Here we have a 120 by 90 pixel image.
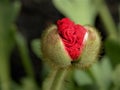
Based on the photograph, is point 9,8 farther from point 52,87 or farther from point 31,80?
point 52,87

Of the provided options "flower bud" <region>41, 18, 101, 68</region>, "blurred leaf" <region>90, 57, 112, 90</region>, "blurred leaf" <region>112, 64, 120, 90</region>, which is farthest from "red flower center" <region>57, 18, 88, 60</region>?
"blurred leaf" <region>90, 57, 112, 90</region>

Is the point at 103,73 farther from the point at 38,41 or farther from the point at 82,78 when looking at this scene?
the point at 38,41

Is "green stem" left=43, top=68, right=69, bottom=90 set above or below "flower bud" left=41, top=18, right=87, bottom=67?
below

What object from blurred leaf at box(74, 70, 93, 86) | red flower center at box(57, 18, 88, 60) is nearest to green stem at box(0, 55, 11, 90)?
blurred leaf at box(74, 70, 93, 86)

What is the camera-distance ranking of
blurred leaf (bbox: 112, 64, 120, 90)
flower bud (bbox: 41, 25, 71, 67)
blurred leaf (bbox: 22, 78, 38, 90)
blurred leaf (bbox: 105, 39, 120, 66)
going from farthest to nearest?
1. blurred leaf (bbox: 22, 78, 38, 90)
2. blurred leaf (bbox: 105, 39, 120, 66)
3. blurred leaf (bbox: 112, 64, 120, 90)
4. flower bud (bbox: 41, 25, 71, 67)

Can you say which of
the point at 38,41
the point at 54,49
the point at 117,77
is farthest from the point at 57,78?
the point at 38,41

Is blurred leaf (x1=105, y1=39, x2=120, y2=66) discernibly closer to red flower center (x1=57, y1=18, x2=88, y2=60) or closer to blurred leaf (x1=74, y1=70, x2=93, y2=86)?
blurred leaf (x1=74, y1=70, x2=93, y2=86)

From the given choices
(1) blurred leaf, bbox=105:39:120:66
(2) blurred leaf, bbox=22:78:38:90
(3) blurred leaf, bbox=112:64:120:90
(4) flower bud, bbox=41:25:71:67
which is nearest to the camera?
(4) flower bud, bbox=41:25:71:67

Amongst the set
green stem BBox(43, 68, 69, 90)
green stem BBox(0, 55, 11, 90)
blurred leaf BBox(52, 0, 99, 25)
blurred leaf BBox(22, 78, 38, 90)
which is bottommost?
blurred leaf BBox(22, 78, 38, 90)

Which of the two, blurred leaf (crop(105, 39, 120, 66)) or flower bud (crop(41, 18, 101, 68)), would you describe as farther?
blurred leaf (crop(105, 39, 120, 66))

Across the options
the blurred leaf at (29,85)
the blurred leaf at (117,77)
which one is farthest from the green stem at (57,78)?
the blurred leaf at (29,85)
